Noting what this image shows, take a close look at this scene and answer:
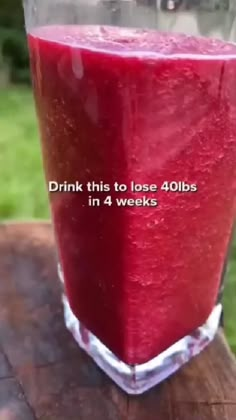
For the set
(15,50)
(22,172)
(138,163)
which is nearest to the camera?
(138,163)

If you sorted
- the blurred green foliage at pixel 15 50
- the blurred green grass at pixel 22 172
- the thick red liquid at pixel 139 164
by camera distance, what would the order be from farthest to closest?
the blurred green foliage at pixel 15 50, the blurred green grass at pixel 22 172, the thick red liquid at pixel 139 164

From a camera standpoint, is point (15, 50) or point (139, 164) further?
point (15, 50)

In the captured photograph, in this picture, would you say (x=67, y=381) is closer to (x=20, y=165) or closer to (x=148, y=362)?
(x=148, y=362)

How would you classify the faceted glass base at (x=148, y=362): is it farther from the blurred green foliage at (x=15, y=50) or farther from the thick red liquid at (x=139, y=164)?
the blurred green foliage at (x=15, y=50)

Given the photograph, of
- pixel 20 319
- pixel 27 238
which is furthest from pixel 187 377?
pixel 27 238

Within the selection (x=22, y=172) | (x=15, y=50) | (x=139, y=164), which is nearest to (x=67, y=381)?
(x=139, y=164)

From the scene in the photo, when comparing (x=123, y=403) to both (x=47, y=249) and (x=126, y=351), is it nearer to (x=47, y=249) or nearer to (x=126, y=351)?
(x=126, y=351)

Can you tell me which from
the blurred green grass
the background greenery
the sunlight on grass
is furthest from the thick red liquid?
the sunlight on grass

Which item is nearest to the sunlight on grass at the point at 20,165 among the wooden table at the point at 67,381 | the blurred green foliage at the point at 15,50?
the blurred green foliage at the point at 15,50
